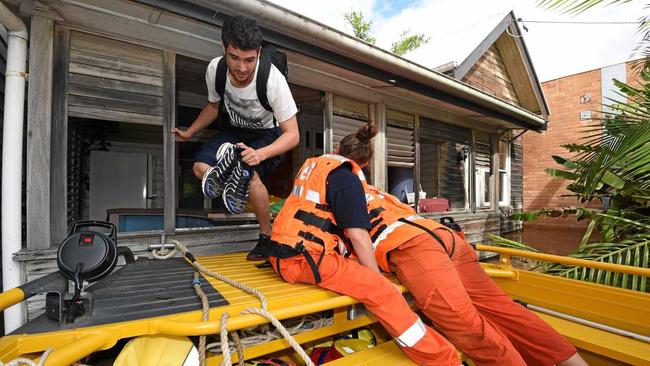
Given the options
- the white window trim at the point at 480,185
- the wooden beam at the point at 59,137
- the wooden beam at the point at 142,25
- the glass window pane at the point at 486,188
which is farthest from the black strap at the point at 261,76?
the glass window pane at the point at 486,188

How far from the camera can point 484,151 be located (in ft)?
24.4

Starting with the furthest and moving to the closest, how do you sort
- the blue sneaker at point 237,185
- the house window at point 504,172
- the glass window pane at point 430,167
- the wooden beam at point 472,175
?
the house window at point 504,172, the glass window pane at point 430,167, the wooden beam at point 472,175, the blue sneaker at point 237,185

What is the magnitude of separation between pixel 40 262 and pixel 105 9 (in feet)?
6.90

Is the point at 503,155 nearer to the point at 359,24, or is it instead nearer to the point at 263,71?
the point at 263,71

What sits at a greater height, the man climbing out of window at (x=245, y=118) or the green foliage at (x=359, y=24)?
the green foliage at (x=359, y=24)

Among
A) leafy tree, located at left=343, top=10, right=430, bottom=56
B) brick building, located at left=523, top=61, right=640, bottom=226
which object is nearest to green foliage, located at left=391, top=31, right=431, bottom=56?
leafy tree, located at left=343, top=10, right=430, bottom=56

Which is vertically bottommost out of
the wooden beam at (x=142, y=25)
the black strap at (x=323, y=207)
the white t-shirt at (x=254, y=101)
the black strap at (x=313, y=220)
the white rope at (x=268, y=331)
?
the white rope at (x=268, y=331)

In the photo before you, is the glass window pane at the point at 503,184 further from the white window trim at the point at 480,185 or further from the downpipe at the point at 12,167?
the downpipe at the point at 12,167

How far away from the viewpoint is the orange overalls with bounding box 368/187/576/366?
6.25ft

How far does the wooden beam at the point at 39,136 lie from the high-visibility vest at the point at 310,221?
6.14ft

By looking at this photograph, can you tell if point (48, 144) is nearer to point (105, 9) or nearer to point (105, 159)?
point (105, 9)

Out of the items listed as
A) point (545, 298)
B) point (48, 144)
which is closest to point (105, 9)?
point (48, 144)

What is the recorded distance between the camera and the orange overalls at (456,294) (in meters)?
1.90

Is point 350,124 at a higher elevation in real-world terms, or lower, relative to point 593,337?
higher
